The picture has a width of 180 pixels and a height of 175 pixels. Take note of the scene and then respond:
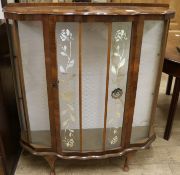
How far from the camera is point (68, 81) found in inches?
44.9

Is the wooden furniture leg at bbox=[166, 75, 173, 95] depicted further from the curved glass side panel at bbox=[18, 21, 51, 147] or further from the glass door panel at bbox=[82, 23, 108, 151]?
the curved glass side panel at bbox=[18, 21, 51, 147]

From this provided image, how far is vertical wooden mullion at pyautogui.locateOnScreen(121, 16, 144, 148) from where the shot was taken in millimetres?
1033

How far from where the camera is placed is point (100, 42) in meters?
1.07

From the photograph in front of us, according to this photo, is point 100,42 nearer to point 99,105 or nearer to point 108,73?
point 108,73

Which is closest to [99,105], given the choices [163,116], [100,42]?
[100,42]

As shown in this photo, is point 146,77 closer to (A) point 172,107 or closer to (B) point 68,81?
(B) point 68,81

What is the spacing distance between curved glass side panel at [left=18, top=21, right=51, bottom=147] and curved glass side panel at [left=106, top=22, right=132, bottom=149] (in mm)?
314

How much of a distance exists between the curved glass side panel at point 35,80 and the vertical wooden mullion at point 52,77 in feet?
0.10

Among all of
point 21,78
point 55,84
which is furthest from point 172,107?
point 21,78

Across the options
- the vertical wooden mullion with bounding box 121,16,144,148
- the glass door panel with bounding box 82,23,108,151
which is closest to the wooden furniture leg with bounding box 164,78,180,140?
the vertical wooden mullion with bounding box 121,16,144,148

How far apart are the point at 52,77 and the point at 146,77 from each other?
46cm

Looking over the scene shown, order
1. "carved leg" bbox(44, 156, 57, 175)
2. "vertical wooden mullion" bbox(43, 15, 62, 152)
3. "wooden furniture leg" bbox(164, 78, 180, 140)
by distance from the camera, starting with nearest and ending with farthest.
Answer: "vertical wooden mullion" bbox(43, 15, 62, 152) < "carved leg" bbox(44, 156, 57, 175) < "wooden furniture leg" bbox(164, 78, 180, 140)

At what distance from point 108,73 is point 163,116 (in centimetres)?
107

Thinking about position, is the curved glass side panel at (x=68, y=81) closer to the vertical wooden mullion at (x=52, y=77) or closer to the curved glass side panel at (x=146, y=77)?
the vertical wooden mullion at (x=52, y=77)
